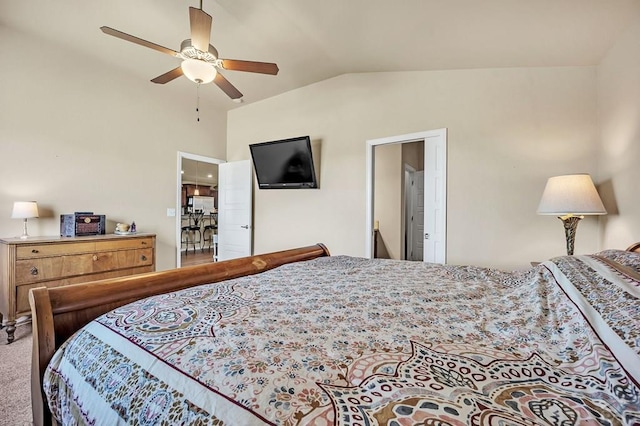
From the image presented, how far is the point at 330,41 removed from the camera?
9.76 ft

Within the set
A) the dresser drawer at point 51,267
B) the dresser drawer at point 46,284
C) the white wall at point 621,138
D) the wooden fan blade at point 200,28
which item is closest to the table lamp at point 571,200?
the white wall at point 621,138

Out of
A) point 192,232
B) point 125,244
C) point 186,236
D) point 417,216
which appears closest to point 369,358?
point 125,244

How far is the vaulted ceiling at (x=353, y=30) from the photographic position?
209 cm

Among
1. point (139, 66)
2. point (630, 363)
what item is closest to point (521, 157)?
point (630, 363)

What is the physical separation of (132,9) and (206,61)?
1159 mm

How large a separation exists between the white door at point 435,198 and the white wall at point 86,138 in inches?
136

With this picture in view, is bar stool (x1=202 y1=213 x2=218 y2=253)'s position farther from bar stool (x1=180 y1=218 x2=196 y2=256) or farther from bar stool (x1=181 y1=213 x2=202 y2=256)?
bar stool (x1=180 y1=218 x2=196 y2=256)

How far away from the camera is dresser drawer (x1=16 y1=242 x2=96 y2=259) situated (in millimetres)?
2615

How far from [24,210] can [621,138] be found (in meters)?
5.29

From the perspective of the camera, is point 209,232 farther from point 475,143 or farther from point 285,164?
point 475,143

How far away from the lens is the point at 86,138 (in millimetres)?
3459

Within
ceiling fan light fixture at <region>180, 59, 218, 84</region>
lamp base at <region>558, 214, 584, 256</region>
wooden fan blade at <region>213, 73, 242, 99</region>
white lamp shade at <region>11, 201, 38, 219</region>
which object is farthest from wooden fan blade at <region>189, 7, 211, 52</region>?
Answer: lamp base at <region>558, 214, 584, 256</region>

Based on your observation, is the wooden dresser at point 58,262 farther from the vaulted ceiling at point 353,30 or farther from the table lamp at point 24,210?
the vaulted ceiling at point 353,30

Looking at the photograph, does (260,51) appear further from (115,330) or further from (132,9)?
(115,330)
